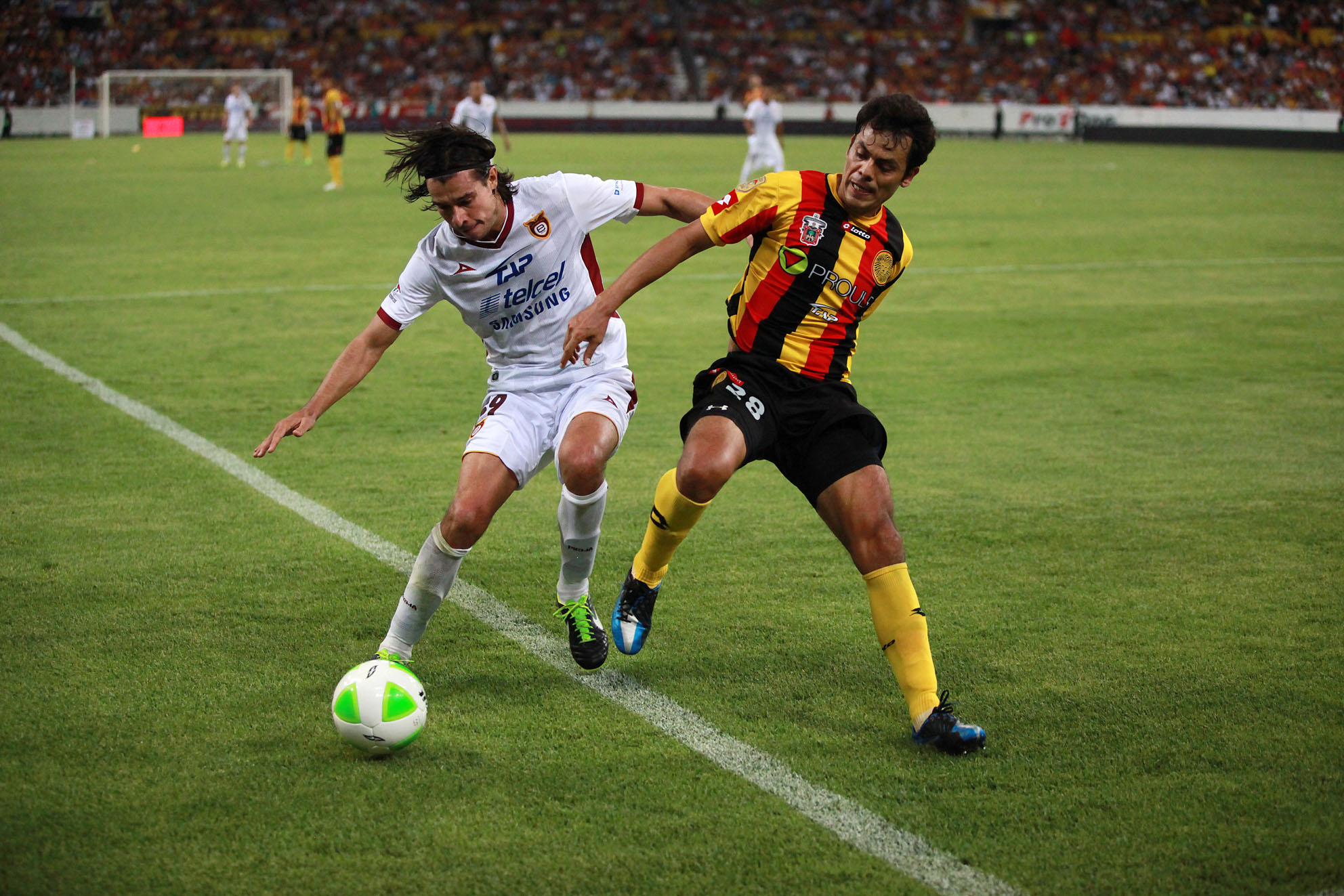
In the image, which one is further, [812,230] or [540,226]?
[540,226]

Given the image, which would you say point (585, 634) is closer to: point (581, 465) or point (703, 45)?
point (581, 465)

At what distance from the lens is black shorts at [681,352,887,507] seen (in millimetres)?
4059

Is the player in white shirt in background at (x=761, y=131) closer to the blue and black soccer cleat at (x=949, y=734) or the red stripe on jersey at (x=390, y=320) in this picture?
the red stripe on jersey at (x=390, y=320)

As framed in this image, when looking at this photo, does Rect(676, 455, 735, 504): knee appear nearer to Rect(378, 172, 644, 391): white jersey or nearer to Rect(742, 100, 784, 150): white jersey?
Rect(378, 172, 644, 391): white jersey

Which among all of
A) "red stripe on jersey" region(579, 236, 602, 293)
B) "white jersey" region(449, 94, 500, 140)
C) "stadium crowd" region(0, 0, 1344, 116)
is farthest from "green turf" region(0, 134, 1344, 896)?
"stadium crowd" region(0, 0, 1344, 116)

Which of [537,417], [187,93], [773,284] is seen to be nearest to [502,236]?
[537,417]

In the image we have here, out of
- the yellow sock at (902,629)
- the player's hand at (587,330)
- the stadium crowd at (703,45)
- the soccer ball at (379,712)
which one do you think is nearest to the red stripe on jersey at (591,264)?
the player's hand at (587,330)

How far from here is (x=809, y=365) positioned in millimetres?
4262

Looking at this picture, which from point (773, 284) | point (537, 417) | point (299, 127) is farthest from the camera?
point (299, 127)

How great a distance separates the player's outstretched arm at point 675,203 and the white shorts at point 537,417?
0.62 m

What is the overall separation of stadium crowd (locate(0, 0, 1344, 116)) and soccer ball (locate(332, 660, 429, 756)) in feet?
155

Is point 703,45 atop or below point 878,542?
atop

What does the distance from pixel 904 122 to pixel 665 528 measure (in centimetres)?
152

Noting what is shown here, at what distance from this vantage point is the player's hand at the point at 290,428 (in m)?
3.98
